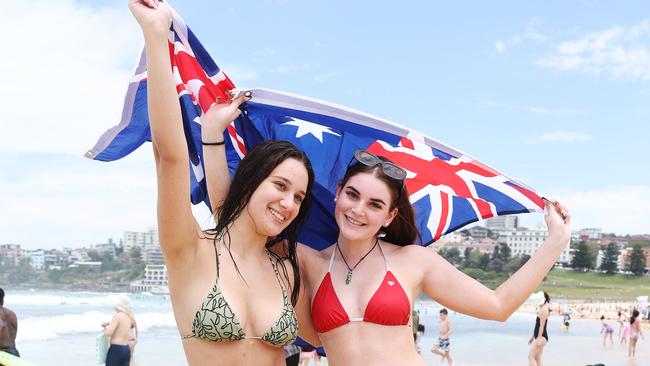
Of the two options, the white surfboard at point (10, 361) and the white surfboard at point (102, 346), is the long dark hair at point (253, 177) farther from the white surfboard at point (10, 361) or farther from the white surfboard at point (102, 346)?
the white surfboard at point (102, 346)

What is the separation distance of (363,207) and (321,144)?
660mm

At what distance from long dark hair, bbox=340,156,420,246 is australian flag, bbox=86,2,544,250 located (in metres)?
0.35

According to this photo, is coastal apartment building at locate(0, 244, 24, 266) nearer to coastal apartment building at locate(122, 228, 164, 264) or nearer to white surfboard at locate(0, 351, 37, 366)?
coastal apartment building at locate(122, 228, 164, 264)

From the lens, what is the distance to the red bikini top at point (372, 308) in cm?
284

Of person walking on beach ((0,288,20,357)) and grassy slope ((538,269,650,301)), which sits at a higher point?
person walking on beach ((0,288,20,357))

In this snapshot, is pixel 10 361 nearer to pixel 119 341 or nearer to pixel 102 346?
pixel 119 341

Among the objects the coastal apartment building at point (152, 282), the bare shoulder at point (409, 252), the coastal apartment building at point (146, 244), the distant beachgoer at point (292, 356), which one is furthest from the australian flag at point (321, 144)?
the coastal apartment building at point (146, 244)

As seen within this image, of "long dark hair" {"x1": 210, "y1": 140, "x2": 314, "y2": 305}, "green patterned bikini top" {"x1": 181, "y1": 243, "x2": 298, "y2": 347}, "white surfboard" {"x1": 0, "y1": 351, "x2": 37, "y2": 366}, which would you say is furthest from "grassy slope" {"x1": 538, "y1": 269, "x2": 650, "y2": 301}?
"white surfboard" {"x1": 0, "y1": 351, "x2": 37, "y2": 366}

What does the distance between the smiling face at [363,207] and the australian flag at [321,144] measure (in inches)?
16.6

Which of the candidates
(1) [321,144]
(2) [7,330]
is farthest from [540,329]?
(1) [321,144]

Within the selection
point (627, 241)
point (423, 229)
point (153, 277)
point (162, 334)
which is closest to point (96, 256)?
point (153, 277)

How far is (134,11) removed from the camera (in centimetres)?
223

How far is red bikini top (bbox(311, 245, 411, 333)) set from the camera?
284 centimetres

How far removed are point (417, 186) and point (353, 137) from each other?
50 centimetres
